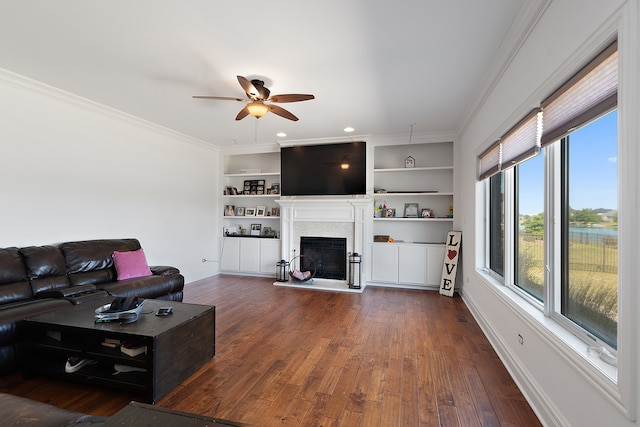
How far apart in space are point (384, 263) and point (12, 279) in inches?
185

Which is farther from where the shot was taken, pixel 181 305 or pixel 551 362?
pixel 181 305

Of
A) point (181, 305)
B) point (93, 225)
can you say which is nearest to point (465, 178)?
point (181, 305)

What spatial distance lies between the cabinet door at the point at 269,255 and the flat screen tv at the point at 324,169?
1.05 meters

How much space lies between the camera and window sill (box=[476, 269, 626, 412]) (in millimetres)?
1226

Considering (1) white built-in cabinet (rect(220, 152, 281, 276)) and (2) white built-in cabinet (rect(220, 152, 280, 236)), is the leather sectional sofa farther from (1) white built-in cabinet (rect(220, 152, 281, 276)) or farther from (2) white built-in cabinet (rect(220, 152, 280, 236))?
(2) white built-in cabinet (rect(220, 152, 280, 236))

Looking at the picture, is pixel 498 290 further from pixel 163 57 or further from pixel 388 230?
pixel 163 57

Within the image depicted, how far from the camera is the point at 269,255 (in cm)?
587

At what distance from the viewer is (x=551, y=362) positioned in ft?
5.68

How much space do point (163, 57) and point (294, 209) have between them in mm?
3401

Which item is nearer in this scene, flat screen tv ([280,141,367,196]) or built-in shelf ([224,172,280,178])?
flat screen tv ([280,141,367,196])

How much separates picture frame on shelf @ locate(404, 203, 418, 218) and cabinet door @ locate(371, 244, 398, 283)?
66cm

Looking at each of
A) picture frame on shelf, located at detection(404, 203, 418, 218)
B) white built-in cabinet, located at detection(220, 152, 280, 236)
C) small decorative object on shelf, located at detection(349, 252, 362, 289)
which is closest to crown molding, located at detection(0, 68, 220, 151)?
white built-in cabinet, located at detection(220, 152, 280, 236)

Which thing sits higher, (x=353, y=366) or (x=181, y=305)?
(x=181, y=305)

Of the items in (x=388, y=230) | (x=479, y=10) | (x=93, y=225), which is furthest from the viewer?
(x=388, y=230)
